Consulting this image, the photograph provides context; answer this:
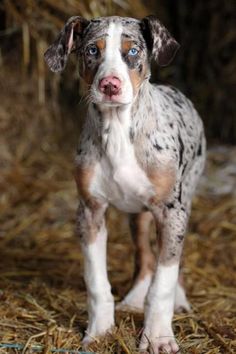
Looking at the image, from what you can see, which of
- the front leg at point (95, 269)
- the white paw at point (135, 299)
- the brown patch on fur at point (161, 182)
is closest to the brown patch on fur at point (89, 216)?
the front leg at point (95, 269)

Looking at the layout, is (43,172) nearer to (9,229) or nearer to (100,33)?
(9,229)

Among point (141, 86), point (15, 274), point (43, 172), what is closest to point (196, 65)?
point (43, 172)

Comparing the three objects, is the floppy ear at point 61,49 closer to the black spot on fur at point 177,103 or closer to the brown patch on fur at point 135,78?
the brown patch on fur at point 135,78

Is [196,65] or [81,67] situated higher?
[81,67]

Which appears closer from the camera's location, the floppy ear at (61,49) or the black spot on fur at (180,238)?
the floppy ear at (61,49)

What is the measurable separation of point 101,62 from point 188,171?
2.95 feet

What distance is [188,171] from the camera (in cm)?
393

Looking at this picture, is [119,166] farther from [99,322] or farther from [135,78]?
[99,322]

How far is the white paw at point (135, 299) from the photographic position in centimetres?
409

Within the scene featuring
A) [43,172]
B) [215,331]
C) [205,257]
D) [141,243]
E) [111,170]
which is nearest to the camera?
[111,170]

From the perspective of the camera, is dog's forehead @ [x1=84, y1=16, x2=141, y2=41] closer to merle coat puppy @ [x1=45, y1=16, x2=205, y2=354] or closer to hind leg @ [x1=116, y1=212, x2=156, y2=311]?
merle coat puppy @ [x1=45, y1=16, x2=205, y2=354]

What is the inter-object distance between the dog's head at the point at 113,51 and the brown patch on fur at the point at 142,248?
102 cm

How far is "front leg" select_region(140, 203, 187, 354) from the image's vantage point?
3543 mm

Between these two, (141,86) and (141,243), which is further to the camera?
(141,243)
